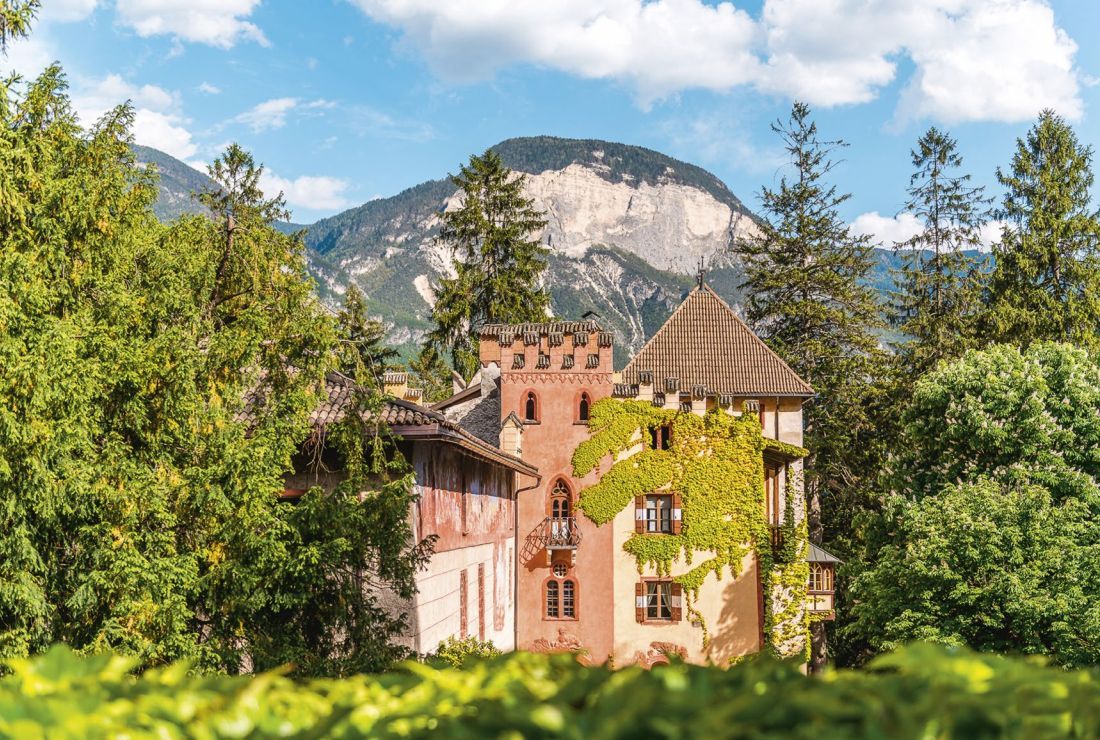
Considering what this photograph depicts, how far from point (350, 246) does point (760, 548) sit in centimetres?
16418

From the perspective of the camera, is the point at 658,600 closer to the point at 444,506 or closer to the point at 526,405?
the point at 526,405

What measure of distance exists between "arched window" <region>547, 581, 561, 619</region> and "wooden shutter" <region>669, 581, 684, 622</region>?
3.66m

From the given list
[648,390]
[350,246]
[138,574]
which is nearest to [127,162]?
[138,574]

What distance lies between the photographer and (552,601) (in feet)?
105

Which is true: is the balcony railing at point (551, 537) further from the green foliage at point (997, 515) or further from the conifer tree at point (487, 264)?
the conifer tree at point (487, 264)

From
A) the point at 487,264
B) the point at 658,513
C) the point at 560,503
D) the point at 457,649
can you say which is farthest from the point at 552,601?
the point at 487,264

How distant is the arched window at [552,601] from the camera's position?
32000mm

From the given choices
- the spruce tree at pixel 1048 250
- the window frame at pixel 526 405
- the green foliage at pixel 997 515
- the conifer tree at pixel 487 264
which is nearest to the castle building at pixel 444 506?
the window frame at pixel 526 405

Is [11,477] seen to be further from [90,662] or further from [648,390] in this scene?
[648,390]

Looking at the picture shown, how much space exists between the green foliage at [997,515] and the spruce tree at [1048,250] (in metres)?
7.12

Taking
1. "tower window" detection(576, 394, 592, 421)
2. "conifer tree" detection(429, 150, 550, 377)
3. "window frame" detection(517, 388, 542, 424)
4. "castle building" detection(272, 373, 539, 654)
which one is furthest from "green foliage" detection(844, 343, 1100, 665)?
"conifer tree" detection(429, 150, 550, 377)

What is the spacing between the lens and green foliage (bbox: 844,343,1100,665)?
2209 cm

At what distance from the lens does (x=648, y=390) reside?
32.5 meters

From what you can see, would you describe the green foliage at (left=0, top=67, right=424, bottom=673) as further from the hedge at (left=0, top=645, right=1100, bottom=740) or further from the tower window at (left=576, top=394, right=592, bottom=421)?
the tower window at (left=576, top=394, right=592, bottom=421)
